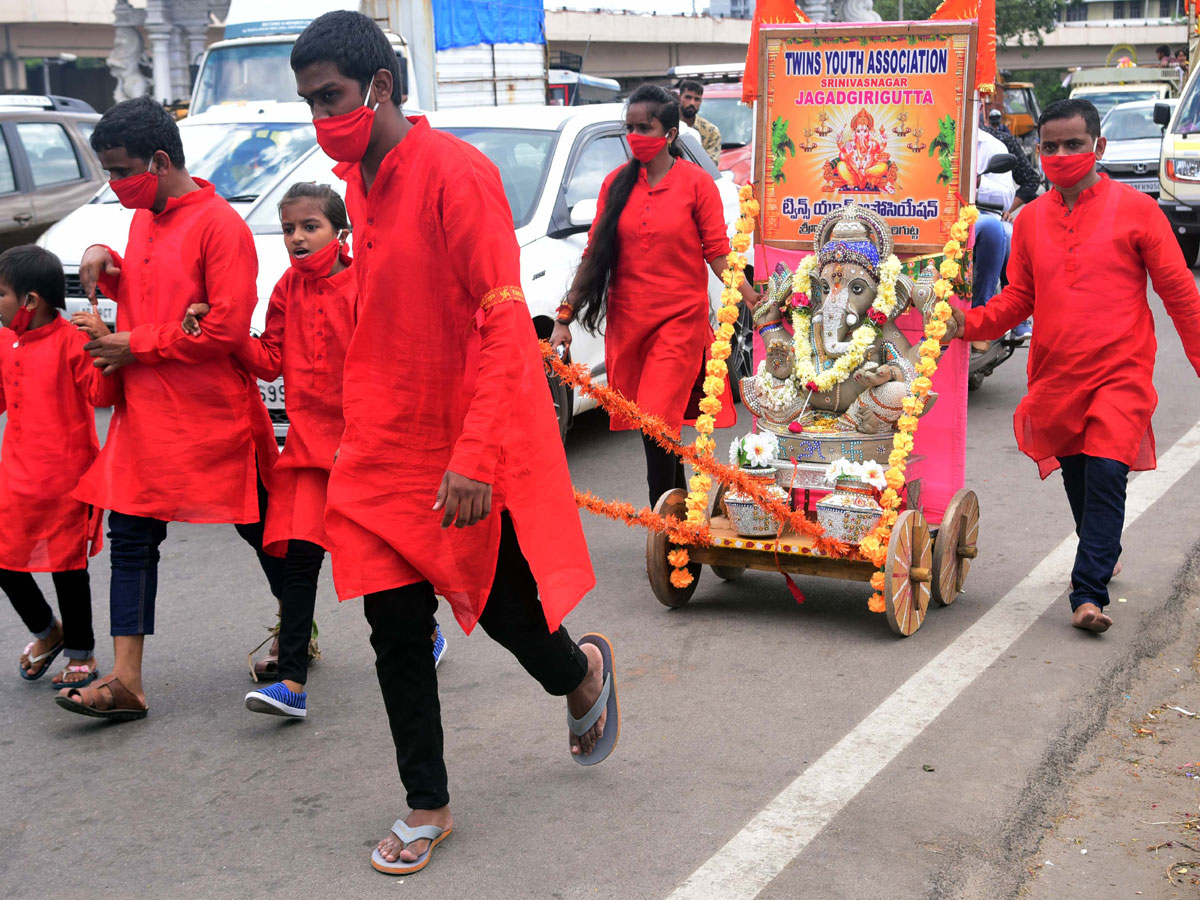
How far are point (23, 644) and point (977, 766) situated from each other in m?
3.58

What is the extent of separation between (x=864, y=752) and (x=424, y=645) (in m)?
1.46

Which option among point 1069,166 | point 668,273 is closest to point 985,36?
point 1069,166

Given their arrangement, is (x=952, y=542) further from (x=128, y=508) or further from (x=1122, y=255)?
(x=128, y=508)

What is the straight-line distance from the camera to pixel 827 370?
5.49 meters

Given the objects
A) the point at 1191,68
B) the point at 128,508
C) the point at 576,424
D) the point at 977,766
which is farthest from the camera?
the point at 1191,68

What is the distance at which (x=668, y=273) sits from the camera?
584 centimetres

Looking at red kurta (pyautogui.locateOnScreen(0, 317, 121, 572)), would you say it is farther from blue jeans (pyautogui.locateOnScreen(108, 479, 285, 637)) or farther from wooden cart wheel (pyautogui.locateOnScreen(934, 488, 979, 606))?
wooden cart wheel (pyautogui.locateOnScreen(934, 488, 979, 606))

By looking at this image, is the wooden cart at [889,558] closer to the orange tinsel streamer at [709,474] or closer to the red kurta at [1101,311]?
the orange tinsel streamer at [709,474]

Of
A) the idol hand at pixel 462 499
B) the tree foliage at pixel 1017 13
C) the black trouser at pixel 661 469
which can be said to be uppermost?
the tree foliage at pixel 1017 13

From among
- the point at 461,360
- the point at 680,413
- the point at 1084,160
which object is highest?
the point at 1084,160

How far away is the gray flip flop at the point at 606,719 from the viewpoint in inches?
149

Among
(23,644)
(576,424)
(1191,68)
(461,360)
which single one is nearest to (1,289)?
(23,644)

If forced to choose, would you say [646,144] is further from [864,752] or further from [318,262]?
[864,752]

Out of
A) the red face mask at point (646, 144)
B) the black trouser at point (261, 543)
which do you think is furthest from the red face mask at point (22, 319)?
the red face mask at point (646, 144)
